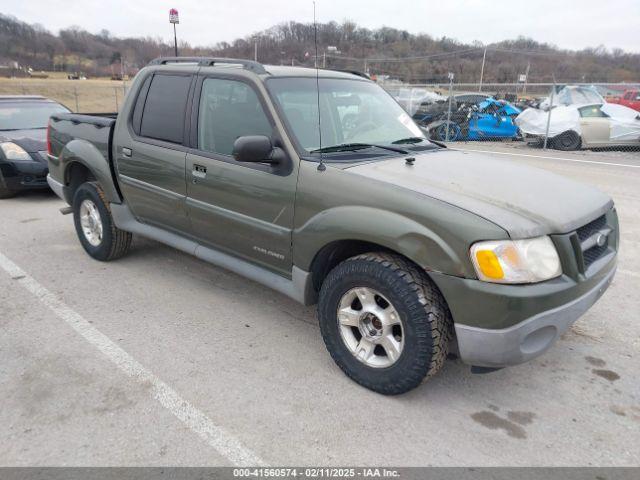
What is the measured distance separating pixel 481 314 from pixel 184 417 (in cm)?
165

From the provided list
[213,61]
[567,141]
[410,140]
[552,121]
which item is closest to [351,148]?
[410,140]

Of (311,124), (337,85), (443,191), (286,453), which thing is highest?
(337,85)

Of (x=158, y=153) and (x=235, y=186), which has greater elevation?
(x=158, y=153)

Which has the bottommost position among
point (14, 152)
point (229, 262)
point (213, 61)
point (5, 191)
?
point (5, 191)

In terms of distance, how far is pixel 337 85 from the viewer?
12.5 ft

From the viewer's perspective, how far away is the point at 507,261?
7.60 feet

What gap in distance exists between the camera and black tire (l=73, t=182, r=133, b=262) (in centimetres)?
464

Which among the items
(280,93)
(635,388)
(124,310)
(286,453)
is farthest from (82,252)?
(635,388)

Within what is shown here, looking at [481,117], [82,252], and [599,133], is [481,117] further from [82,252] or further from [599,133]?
[82,252]

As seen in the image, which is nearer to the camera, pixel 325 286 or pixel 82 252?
pixel 325 286

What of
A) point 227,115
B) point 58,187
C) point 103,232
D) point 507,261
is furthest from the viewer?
point 58,187

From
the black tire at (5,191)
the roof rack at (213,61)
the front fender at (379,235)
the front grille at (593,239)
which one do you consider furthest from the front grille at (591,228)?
the black tire at (5,191)

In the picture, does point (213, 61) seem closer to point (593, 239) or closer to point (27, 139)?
point (593, 239)

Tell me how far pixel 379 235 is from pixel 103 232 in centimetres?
324
